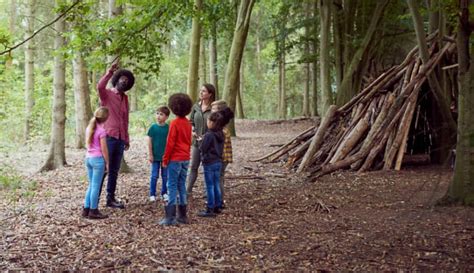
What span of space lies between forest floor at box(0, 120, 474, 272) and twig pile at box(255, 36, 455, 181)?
495 mm

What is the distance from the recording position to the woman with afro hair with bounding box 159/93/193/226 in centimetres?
556

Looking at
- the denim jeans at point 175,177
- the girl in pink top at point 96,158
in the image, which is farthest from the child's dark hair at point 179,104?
the girl in pink top at point 96,158

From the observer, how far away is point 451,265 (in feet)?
13.7

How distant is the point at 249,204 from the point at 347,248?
230cm

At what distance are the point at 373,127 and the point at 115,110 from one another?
197 inches

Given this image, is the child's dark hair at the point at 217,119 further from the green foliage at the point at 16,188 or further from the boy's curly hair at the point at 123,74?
the green foliage at the point at 16,188

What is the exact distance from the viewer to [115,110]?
255 inches

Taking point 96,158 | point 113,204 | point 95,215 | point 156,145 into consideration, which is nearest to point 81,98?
point 156,145

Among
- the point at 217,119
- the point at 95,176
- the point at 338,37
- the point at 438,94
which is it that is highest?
the point at 338,37

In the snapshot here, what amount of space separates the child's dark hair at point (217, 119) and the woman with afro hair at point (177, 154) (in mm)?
379

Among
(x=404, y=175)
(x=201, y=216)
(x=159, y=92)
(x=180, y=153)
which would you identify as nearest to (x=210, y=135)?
(x=180, y=153)

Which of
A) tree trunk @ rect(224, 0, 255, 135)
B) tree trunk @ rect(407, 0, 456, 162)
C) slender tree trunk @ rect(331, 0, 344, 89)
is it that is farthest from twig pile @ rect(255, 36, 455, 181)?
slender tree trunk @ rect(331, 0, 344, 89)

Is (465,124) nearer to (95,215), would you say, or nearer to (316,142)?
(316,142)

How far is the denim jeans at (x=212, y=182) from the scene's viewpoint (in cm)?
604
